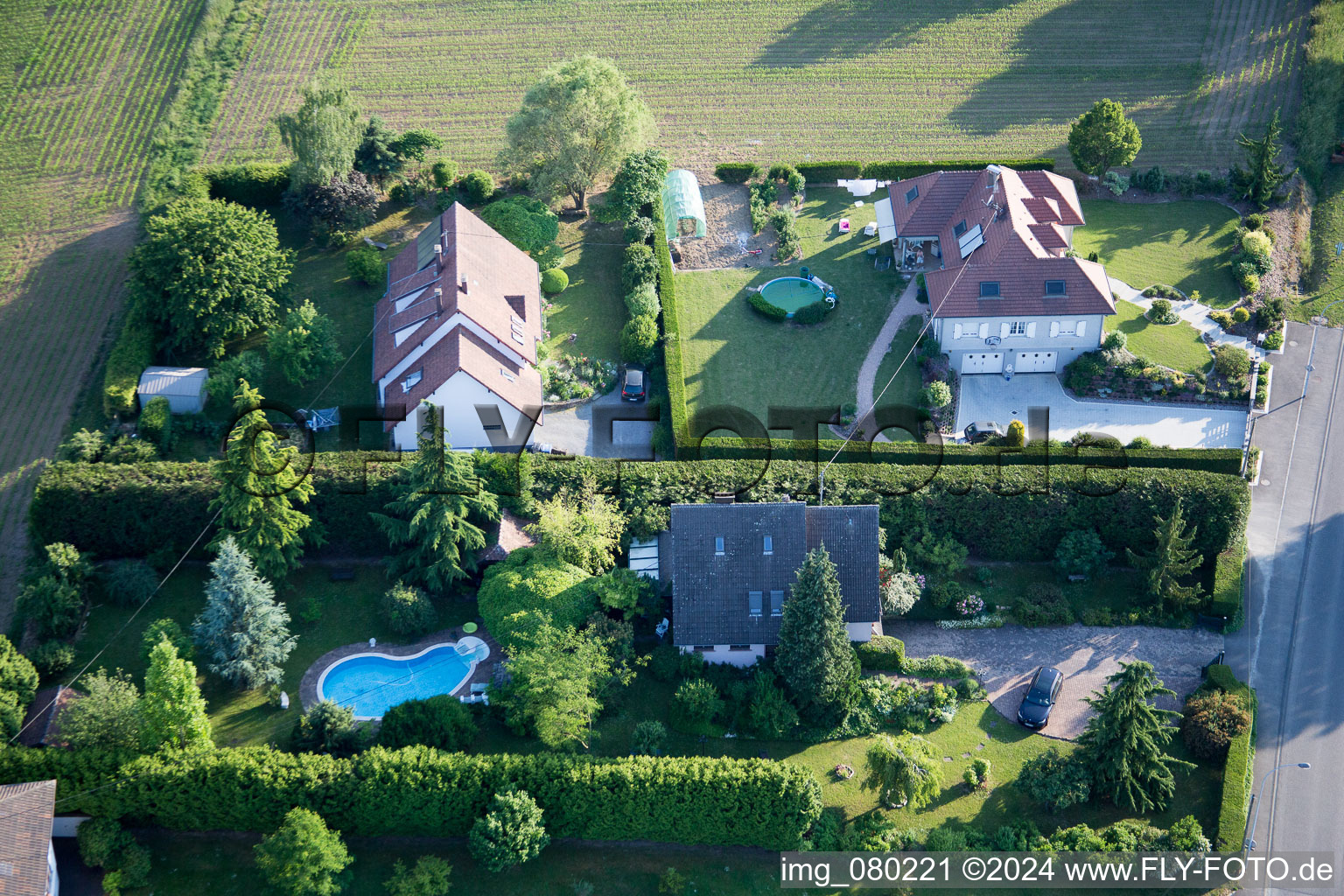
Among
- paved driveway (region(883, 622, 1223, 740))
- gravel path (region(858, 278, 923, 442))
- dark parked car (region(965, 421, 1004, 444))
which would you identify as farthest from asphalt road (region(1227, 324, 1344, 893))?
gravel path (region(858, 278, 923, 442))

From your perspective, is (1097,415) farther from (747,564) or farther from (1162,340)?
(747,564)

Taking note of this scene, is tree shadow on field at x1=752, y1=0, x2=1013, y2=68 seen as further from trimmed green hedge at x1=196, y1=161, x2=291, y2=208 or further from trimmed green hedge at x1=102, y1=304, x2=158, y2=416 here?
trimmed green hedge at x1=102, y1=304, x2=158, y2=416

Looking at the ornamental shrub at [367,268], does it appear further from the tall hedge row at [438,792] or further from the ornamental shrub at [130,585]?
the tall hedge row at [438,792]

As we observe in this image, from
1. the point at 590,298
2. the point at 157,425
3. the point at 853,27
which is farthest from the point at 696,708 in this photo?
the point at 853,27

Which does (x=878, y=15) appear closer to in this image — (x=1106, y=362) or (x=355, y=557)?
A: (x=1106, y=362)

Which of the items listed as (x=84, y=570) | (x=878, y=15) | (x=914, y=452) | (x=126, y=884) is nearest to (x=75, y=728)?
(x=126, y=884)

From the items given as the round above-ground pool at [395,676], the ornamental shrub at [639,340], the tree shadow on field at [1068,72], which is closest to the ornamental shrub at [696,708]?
the round above-ground pool at [395,676]
